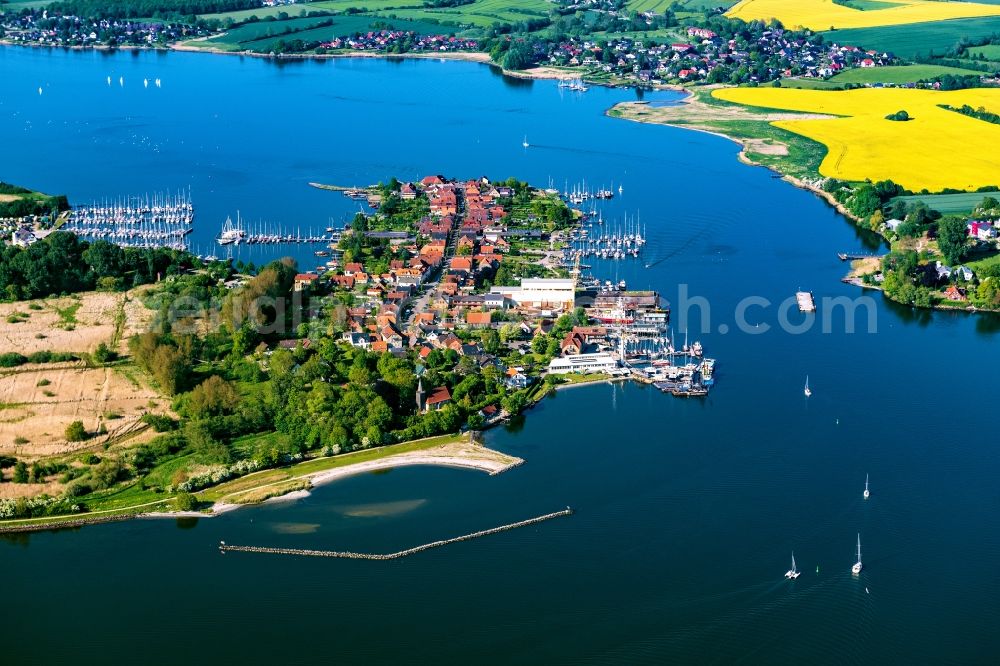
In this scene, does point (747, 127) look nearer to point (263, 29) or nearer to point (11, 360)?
point (11, 360)

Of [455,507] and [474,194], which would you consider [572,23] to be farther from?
[455,507]

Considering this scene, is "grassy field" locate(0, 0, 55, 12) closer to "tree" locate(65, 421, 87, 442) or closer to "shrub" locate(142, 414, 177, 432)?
"shrub" locate(142, 414, 177, 432)

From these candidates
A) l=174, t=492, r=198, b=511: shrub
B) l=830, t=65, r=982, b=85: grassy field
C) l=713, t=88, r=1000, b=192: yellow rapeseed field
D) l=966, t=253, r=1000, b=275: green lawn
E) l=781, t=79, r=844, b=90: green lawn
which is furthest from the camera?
l=830, t=65, r=982, b=85: grassy field

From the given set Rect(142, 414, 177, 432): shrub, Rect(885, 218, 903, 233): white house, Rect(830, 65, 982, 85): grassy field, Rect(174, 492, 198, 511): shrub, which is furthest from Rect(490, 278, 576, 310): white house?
Rect(830, 65, 982, 85): grassy field

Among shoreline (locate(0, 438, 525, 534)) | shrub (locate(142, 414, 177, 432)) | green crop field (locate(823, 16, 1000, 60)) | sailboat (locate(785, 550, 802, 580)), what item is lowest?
sailboat (locate(785, 550, 802, 580))

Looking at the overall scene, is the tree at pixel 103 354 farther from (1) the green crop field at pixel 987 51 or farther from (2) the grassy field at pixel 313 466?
(1) the green crop field at pixel 987 51

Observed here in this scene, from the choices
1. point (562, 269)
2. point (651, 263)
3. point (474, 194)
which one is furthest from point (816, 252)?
point (474, 194)

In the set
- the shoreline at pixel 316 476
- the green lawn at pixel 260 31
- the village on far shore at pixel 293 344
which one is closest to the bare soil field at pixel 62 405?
the village on far shore at pixel 293 344
